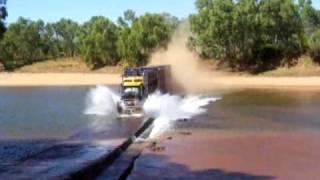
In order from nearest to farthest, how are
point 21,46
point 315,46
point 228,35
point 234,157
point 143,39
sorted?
point 234,157 < point 315,46 < point 228,35 < point 143,39 < point 21,46

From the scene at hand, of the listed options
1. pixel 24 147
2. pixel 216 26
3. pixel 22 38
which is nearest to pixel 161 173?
pixel 24 147

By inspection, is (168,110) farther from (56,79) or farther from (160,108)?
(56,79)

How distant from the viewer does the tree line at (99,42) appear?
98.3 meters

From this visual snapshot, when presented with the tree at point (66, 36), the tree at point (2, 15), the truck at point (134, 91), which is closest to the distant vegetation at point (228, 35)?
the tree at point (66, 36)

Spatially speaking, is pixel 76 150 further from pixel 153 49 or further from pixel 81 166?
pixel 153 49

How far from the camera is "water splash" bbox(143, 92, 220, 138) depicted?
109 ft

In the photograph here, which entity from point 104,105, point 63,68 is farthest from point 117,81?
point 104,105

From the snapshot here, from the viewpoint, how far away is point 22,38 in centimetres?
12119

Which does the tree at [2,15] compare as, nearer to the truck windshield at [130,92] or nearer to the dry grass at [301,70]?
the truck windshield at [130,92]

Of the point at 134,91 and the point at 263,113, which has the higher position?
the point at 134,91

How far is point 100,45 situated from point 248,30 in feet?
92.0

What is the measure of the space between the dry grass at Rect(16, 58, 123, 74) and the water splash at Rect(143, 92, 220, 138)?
52073 millimetres

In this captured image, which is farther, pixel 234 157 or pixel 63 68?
pixel 63 68

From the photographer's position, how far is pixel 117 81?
8612 centimetres
